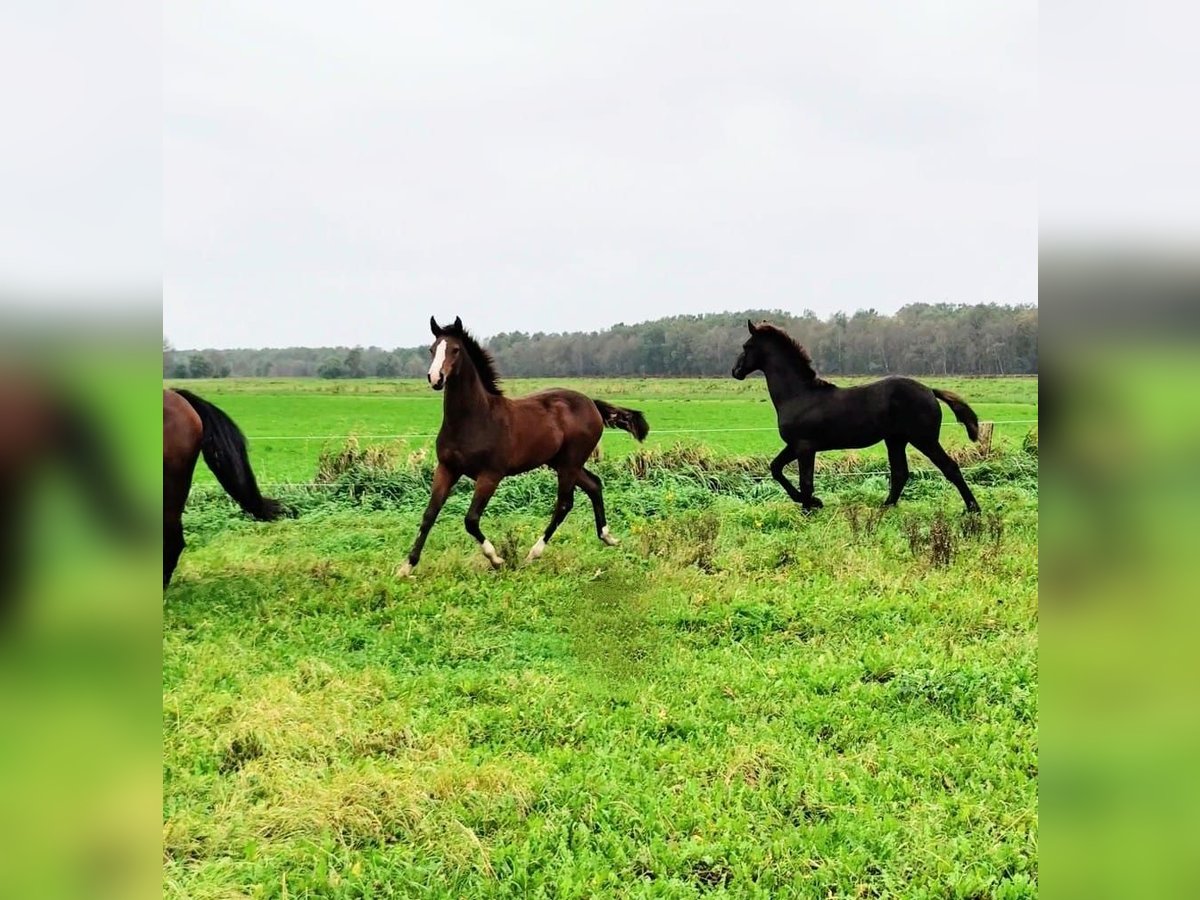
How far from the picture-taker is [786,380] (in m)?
8.35

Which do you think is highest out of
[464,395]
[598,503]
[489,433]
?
[464,395]

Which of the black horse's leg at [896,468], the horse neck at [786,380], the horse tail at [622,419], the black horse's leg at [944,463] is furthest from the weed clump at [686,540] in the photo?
the black horse's leg at [944,463]

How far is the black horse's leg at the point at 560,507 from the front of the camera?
6504mm

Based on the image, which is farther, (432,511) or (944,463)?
(944,463)

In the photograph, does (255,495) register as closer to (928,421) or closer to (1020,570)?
(1020,570)

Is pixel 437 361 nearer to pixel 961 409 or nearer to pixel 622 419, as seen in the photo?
pixel 622 419

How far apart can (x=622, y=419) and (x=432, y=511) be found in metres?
2.13

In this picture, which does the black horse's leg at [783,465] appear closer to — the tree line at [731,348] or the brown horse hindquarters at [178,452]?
the brown horse hindquarters at [178,452]

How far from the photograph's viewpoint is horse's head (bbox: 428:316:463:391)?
5688 millimetres

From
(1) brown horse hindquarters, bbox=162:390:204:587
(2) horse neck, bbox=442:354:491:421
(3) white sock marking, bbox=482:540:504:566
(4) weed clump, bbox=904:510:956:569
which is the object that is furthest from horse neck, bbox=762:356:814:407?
(1) brown horse hindquarters, bbox=162:390:204:587

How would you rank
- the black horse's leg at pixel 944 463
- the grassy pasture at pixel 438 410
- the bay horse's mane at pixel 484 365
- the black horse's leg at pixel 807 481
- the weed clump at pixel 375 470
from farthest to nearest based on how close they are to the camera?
the grassy pasture at pixel 438 410 → the weed clump at pixel 375 470 → the black horse's leg at pixel 807 481 → the black horse's leg at pixel 944 463 → the bay horse's mane at pixel 484 365

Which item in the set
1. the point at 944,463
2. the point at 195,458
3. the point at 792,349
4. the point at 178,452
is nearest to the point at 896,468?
the point at 944,463

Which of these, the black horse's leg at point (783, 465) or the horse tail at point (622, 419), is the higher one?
the horse tail at point (622, 419)

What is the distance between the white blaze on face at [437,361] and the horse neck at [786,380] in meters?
3.73
